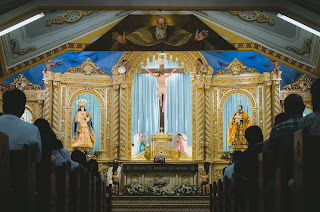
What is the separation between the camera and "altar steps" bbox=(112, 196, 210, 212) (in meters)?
13.4

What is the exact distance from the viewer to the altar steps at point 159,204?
13430 millimetres

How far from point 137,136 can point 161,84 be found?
2.12 m

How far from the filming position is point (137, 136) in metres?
19.4

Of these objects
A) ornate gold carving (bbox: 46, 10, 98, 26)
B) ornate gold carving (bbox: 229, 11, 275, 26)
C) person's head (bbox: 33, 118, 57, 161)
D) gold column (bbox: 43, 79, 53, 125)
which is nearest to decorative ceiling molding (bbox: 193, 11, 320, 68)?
ornate gold carving (bbox: 229, 11, 275, 26)

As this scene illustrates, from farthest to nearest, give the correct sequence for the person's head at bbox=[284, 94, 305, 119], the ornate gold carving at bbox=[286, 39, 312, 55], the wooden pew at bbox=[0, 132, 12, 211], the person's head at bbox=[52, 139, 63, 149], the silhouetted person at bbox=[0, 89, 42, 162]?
the ornate gold carving at bbox=[286, 39, 312, 55]
the person's head at bbox=[52, 139, 63, 149]
the person's head at bbox=[284, 94, 305, 119]
the silhouetted person at bbox=[0, 89, 42, 162]
the wooden pew at bbox=[0, 132, 12, 211]

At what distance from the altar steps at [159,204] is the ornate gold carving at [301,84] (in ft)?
21.6

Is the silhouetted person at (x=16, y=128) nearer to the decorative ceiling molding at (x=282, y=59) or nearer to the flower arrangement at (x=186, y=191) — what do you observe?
the flower arrangement at (x=186, y=191)

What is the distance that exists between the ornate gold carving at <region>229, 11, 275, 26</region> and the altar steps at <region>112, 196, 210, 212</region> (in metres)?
5.59

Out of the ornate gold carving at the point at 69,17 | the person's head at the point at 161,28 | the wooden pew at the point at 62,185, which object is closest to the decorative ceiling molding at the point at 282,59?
the person's head at the point at 161,28

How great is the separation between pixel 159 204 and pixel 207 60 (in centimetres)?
727

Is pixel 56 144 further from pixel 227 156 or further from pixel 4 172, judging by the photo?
pixel 227 156

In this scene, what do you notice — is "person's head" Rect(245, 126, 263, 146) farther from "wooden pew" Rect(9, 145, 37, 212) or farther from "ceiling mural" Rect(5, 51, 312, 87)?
"ceiling mural" Rect(5, 51, 312, 87)

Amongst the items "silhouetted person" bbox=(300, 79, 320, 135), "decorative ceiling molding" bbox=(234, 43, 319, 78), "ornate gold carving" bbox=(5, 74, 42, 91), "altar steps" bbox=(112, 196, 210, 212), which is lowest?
"altar steps" bbox=(112, 196, 210, 212)

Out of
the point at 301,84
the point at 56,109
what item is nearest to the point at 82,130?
the point at 56,109
